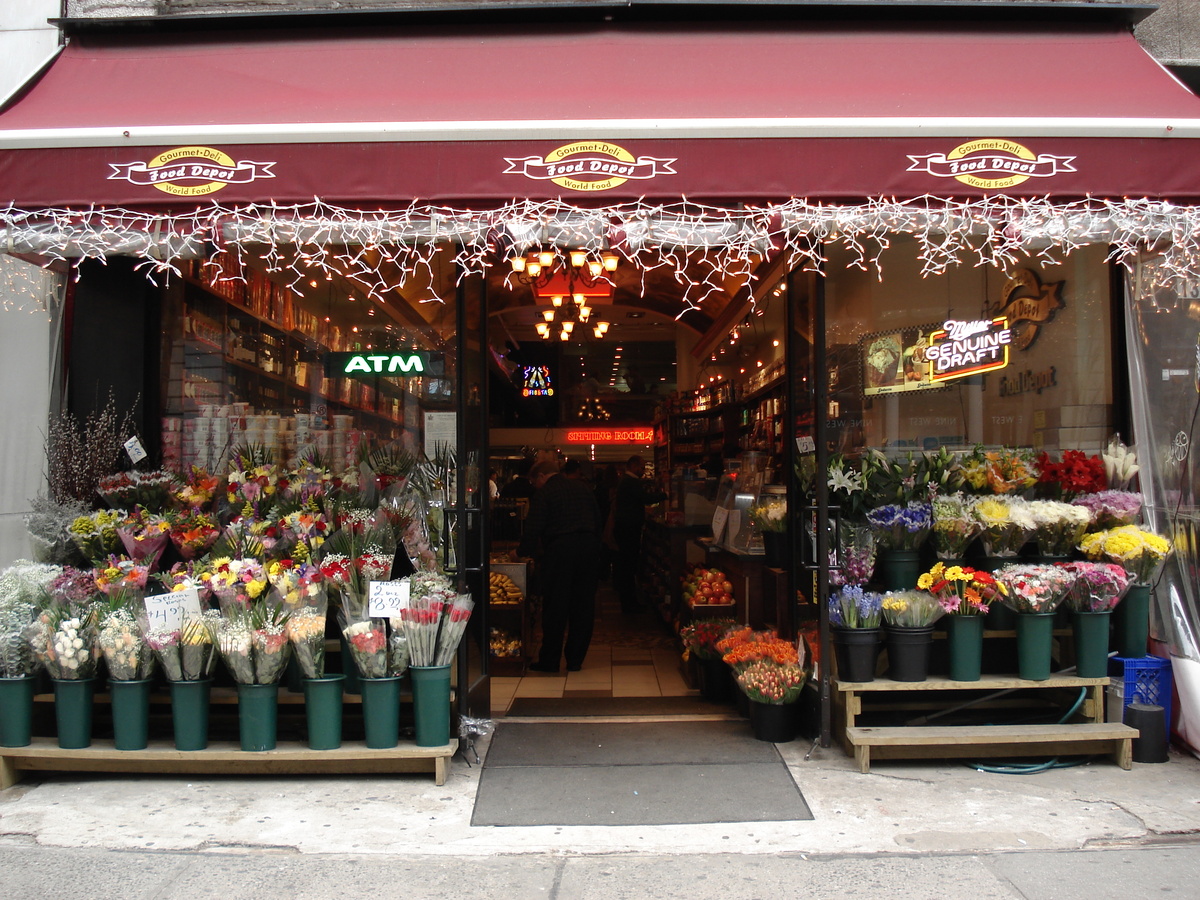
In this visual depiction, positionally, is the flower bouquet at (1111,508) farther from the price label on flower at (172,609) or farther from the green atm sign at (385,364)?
the price label on flower at (172,609)

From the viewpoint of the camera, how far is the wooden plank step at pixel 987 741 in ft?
15.3

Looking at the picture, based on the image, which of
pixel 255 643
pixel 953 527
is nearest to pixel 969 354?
pixel 953 527

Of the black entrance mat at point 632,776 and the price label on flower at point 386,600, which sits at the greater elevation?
the price label on flower at point 386,600

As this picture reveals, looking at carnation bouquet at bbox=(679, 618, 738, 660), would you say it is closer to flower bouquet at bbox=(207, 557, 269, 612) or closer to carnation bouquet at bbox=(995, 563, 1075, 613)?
carnation bouquet at bbox=(995, 563, 1075, 613)

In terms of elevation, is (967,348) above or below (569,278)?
below

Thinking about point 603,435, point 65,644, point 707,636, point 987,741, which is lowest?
point 987,741

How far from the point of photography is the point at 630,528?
10961 millimetres

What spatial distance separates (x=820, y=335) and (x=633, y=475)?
5.97m

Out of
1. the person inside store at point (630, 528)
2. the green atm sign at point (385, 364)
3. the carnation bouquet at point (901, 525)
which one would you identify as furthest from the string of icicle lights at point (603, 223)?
the person inside store at point (630, 528)

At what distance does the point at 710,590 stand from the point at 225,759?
155 inches

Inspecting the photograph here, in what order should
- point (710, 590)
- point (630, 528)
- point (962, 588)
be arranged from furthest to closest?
point (630, 528) < point (710, 590) < point (962, 588)

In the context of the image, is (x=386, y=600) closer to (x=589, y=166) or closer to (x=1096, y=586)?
(x=589, y=166)

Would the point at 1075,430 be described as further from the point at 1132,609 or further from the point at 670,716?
the point at 670,716

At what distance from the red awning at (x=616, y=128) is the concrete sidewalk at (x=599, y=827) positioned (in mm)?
3171
